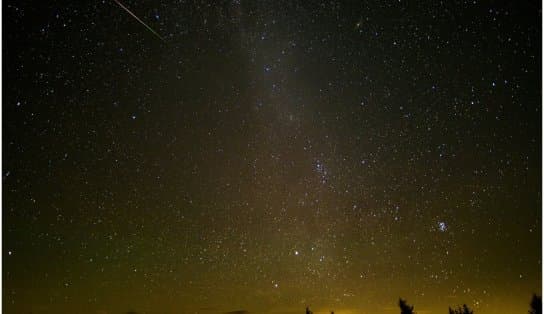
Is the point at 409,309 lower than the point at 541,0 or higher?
lower

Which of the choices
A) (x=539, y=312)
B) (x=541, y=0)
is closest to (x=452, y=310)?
(x=539, y=312)

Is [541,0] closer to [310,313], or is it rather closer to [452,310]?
[452,310]

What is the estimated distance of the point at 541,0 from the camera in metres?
5.22

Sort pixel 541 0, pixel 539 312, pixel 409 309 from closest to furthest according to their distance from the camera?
pixel 541 0
pixel 539 312
pixel 409 309

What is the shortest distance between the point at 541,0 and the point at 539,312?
43.5ft

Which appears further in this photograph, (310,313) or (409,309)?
(310,313)

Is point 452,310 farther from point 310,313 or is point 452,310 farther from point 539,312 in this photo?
point 310,313

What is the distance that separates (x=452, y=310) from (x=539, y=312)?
126 inches

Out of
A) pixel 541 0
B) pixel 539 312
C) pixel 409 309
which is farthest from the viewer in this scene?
pixel 409 309

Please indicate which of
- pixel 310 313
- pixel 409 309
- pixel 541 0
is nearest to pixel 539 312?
pixel 409 309

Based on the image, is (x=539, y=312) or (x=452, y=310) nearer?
(x=539, y=312)

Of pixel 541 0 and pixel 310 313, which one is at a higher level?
pixel 541 0

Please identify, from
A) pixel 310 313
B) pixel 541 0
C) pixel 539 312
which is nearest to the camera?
pixel 541 0

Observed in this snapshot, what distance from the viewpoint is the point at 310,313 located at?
65.9 feet
